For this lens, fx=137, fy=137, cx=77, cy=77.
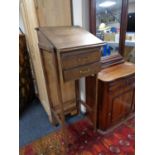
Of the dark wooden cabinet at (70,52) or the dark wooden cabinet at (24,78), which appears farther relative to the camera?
the dark wooden cabinet at (24,78)

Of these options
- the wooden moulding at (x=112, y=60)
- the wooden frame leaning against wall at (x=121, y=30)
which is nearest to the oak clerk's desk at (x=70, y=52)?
the wooden frame leaning against wall at (x=121, y=30)

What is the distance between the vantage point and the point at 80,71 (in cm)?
132

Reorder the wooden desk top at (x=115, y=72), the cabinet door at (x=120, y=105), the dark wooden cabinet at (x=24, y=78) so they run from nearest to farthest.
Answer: the wooden desk top at (x=115, y=72) → the cabinet door at (x=120, y=105) → the dark wooden cabinet at (x=24, y=78)

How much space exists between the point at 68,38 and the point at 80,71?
343mm

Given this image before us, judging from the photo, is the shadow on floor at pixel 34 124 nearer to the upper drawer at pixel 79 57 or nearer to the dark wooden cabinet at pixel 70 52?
the dark wooden cabinet at pixel 70 52

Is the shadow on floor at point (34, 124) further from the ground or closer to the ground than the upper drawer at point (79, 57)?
closer to the ground

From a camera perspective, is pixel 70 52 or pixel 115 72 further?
pixel 115 72

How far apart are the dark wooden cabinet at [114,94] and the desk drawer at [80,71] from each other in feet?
0.65

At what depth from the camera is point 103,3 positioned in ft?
5.54

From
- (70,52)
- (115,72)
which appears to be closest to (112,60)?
(115,72)

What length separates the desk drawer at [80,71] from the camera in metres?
1.27

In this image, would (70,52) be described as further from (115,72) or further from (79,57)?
(115,72)

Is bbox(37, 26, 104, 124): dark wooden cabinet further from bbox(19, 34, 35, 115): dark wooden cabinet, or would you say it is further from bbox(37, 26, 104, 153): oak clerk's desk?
bbox(19, 34, 35, 115): dark wooden cabinet
